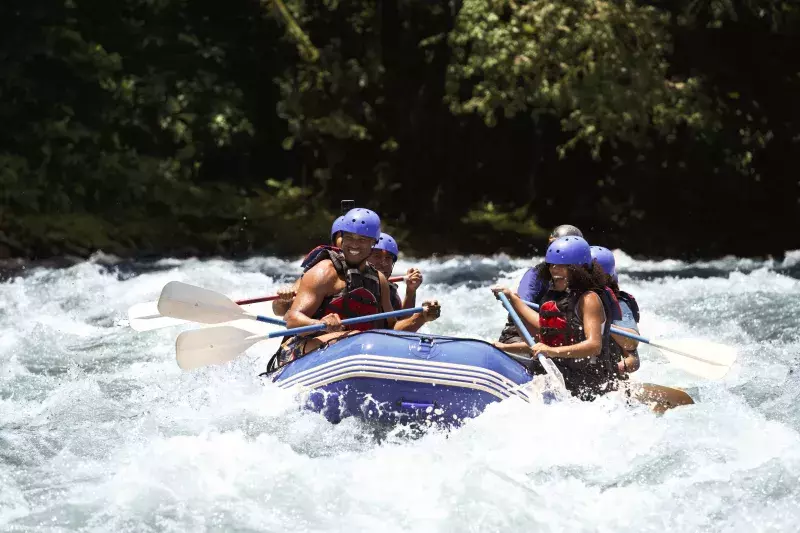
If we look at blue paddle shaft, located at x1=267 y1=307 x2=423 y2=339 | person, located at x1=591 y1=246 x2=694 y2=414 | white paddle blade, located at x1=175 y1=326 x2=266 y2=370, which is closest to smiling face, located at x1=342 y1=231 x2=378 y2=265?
blue paddle shaft, located at x1=267 y1=307 x2=423 y2=339

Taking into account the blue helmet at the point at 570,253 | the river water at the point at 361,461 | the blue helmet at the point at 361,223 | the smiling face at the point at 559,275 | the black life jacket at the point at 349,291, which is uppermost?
the blue helmet at the point at 361,223

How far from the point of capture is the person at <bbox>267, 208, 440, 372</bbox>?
19.9 ft

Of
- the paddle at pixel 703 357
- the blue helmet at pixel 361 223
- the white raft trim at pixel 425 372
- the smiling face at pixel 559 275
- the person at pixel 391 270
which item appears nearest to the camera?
the white raft trim at pixel 425 372

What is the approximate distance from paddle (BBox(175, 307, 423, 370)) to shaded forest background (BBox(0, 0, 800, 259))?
7314mm

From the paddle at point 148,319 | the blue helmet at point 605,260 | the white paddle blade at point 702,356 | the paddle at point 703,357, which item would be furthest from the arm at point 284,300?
the white paddle blade at point 702,356

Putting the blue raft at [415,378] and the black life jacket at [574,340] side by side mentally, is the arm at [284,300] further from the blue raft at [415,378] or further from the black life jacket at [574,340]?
the black life jacket at [574,340]

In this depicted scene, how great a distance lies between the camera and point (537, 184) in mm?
14406

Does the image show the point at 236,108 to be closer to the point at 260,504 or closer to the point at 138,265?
the point at 138,265

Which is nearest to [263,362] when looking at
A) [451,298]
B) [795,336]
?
[451,298]

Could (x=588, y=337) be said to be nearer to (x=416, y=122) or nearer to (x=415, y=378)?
(x=415, y=378)

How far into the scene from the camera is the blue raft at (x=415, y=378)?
216 inches

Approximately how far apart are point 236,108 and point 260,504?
10.0m

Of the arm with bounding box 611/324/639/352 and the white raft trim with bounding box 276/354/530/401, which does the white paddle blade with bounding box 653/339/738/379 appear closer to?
the arm with bounding box 611/324/639/352

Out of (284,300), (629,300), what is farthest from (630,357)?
(284,300)
